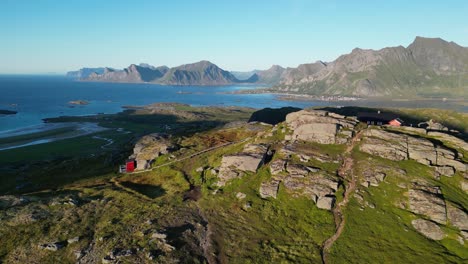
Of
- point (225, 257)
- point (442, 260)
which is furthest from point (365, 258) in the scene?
point (225, 257)

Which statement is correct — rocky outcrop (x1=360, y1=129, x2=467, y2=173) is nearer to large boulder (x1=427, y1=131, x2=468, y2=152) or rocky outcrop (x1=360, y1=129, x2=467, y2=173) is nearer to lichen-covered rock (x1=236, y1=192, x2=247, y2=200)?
large boulder (x1=427, y1=131, x2=468, y2=152)

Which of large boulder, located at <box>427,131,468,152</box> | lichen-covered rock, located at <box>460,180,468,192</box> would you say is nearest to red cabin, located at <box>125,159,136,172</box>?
lichen-covered rock, located at <box>460,180,468,192</box>

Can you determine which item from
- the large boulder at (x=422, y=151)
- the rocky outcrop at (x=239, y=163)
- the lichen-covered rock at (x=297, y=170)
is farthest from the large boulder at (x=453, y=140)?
the rocky outcrop at (x=239, y=163)

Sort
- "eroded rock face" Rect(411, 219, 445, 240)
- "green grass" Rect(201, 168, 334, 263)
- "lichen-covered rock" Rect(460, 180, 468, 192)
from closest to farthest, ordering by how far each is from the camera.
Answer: "green grass" Rect(201, 168, 334, 263) → "eroded rock face" Rect(411, 219, 445, 240) → "lichen-covered rock" Rect(460, 180, 468, 192)

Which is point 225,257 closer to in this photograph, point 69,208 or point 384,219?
point 384,219

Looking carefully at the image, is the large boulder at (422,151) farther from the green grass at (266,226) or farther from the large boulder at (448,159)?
the green grass at (266,226)

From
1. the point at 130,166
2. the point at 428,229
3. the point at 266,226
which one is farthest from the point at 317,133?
the point at 130,166
